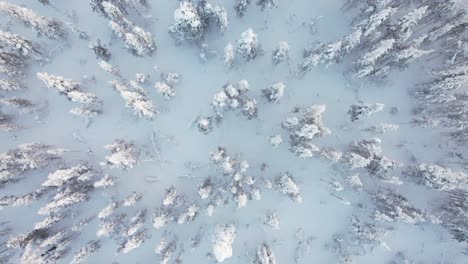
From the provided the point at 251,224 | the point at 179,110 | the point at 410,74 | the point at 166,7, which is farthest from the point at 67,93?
the point at 410,74

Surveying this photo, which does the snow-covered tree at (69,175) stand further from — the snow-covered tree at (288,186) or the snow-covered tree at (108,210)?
the snow-covered tree at (288,186)

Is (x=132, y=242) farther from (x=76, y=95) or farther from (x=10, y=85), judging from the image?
(x=10, y=85)

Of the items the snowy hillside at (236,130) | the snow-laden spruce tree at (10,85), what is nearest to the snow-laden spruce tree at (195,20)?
the snowy hillside at (236,130)

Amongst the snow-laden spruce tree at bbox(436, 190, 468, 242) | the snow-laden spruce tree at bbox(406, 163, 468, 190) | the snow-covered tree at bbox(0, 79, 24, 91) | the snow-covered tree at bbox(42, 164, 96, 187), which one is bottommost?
the snow-laden spruce tree at bbox(436, 190, 468, 242)

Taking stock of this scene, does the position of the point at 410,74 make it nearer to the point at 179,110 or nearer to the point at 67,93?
the point at 179,110

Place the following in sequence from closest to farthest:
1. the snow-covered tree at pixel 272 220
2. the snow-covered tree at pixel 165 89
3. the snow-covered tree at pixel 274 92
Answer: the snow-covered tree at pixel 274 92 → the snow-covered tree at pixel 165 89 → the snow-covered tree at pixel 272 220

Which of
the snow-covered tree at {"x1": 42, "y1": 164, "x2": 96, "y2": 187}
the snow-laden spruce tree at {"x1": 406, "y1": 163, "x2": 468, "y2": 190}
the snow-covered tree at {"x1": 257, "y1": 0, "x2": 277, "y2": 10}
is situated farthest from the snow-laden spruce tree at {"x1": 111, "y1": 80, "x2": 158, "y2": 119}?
the snow-laden spruce tree at {"x1": 406, "y1": 163, "x2": 468, "y2": 190}

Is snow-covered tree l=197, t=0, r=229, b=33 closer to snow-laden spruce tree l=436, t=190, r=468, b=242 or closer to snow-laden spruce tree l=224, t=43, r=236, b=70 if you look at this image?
snow-laden spruce tree l=224, t=43, r=236, b=70
